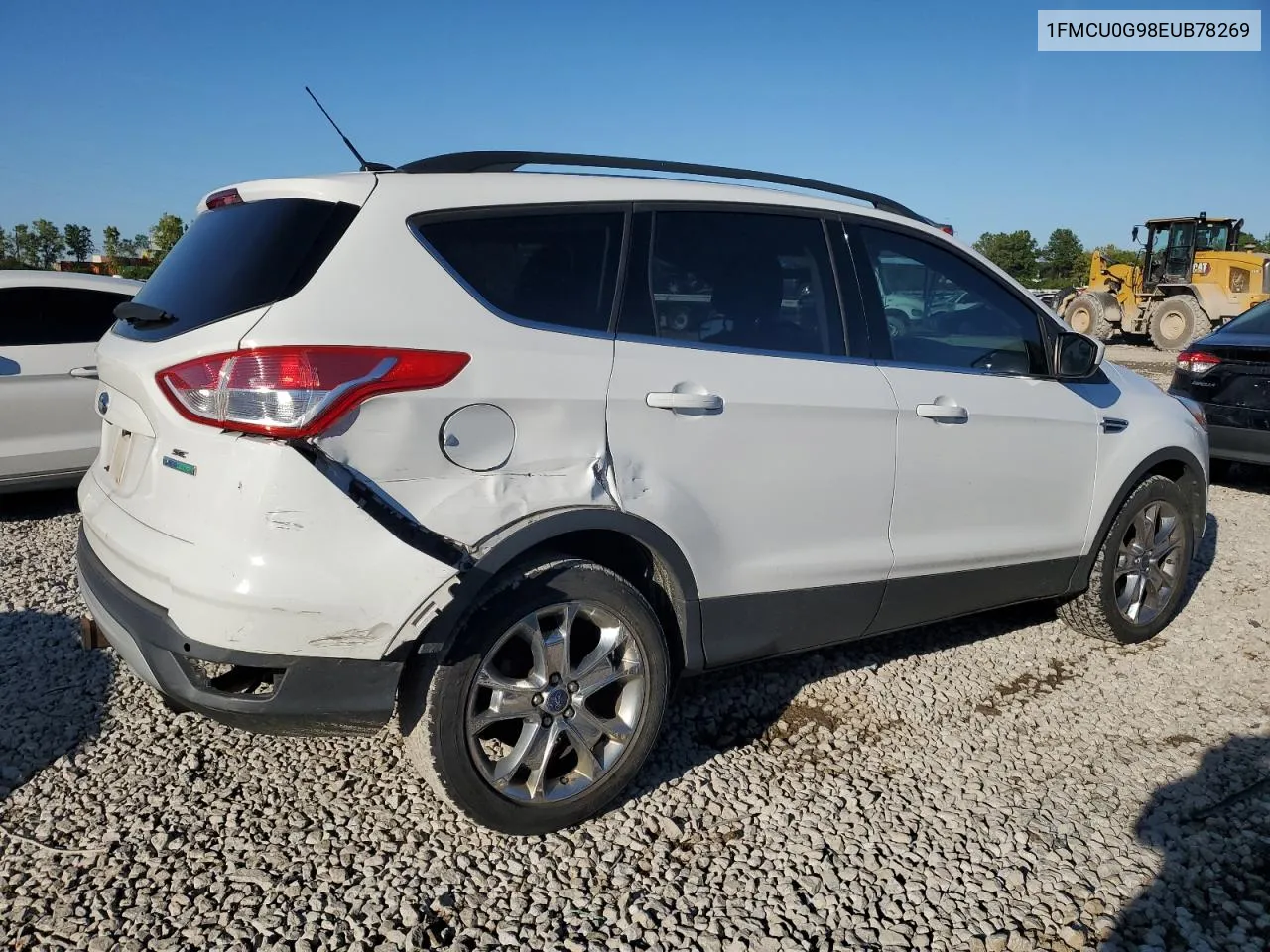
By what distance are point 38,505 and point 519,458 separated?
5.47 metres

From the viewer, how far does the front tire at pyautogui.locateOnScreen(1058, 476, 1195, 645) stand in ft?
14.3

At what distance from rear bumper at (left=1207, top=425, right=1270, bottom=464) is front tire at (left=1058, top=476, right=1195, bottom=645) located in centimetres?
279

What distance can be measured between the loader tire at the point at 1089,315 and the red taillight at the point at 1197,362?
14784mm

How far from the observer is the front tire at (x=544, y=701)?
253cm

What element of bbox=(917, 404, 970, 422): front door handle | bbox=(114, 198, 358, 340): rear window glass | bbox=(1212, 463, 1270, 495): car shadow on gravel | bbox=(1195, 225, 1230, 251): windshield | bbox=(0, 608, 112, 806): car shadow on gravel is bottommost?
bbox=(1212, 463, 1270, 495): car shadow on gravel

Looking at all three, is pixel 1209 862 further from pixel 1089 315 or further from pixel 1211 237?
pixel 1211 237

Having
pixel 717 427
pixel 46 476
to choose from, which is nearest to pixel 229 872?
pixel 717 427

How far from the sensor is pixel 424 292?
247 cm

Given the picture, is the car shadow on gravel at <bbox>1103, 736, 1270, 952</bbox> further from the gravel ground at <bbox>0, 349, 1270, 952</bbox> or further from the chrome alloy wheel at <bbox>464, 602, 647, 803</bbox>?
the chrome alloy wheel at <bbox>464, 602, 647, 803</bbox>

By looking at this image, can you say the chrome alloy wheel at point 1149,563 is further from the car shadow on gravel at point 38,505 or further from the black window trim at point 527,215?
the car shadow on gravel at point 38,505

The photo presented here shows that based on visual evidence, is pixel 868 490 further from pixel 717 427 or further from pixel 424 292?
pixel 424 292

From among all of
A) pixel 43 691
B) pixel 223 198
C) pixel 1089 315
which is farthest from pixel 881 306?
pixel 1089 315

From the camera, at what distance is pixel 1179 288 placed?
66.6ft

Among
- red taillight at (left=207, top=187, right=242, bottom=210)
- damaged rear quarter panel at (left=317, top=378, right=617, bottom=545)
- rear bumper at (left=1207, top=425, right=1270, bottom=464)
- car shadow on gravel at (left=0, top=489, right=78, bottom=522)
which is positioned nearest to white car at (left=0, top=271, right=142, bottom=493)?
car shadow on gravel at (left=0, top=489, right=78, bottom=522)
